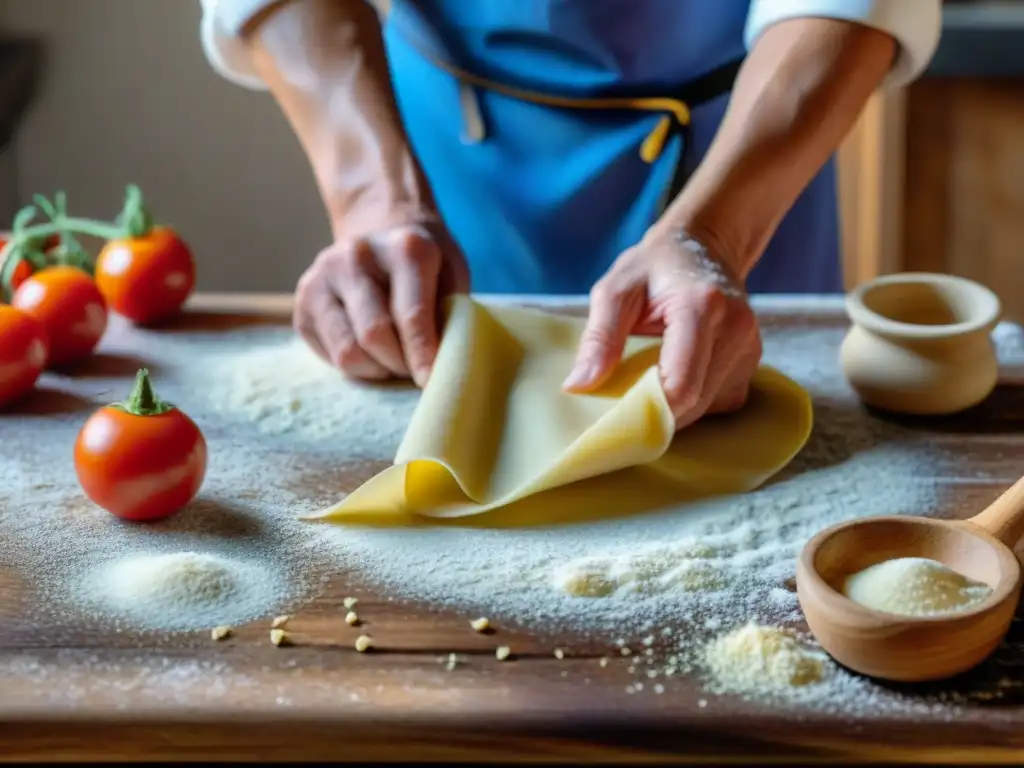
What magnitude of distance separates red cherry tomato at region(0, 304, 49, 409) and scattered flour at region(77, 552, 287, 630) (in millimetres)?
332

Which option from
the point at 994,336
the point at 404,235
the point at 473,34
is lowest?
the point at 994,336

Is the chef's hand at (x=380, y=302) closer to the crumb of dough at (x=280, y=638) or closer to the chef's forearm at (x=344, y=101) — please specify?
the chef's forearm at (x=344, y=101)

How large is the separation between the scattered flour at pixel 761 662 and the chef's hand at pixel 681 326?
0.26 metres

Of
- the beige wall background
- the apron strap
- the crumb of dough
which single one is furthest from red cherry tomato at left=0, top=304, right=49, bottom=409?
the beige wall background

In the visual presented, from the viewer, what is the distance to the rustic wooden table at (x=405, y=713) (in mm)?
737

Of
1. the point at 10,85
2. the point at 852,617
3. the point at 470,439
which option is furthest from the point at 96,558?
the point at 10,85

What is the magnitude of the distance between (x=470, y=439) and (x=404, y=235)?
278 mm

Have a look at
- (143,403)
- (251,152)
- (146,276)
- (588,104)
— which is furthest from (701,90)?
(251,152)

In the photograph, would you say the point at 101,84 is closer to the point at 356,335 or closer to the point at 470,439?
the point at 356,335

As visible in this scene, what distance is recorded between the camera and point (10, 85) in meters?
2.29

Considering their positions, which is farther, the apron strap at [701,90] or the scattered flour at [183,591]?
the apron strap at [701,90]

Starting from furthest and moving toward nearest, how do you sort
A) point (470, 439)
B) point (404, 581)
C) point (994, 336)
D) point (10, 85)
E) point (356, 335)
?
point (10, 85), point (994, 336), point (356, 335), point (470, 439), point (404, 581)

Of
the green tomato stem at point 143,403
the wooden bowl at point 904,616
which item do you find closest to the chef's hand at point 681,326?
the wooden bowl at point 904,616

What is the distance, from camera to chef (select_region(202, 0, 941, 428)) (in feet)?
3.64
